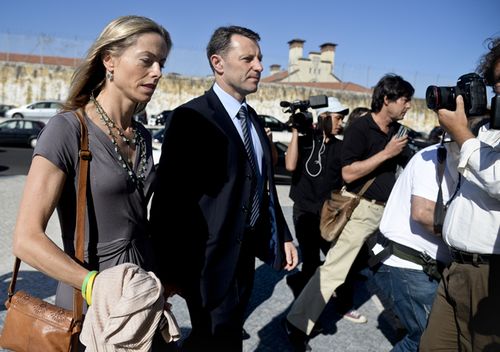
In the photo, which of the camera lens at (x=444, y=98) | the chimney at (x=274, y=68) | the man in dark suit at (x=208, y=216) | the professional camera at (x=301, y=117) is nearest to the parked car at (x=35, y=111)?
the professional camera at (x=301, y=117)

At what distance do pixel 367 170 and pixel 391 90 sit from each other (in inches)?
28.1

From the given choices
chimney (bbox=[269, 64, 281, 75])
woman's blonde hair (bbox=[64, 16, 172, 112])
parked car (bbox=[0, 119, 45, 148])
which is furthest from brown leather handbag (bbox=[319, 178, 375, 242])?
chimney (bbox=[269, 64, 281, 75])

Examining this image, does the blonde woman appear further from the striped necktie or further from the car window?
the car window

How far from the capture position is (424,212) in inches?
105

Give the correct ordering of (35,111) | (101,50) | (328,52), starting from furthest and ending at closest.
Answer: (328,52) < (35,111) < (101,50)

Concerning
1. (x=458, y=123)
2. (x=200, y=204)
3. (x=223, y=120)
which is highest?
(x=458, y=123)

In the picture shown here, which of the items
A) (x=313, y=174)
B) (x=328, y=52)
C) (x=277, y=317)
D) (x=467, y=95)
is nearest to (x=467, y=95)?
(x=467, y=95)

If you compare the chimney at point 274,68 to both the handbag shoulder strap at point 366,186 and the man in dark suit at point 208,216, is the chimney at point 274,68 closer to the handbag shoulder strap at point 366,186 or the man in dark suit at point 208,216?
the handbag shoulder strap at point 366,186

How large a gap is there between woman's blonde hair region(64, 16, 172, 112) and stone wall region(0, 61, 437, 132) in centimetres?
3157

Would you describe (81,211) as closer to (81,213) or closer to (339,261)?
(81,213)

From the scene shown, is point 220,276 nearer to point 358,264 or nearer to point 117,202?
point 117,202

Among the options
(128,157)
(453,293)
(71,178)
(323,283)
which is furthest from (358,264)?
(71,178)

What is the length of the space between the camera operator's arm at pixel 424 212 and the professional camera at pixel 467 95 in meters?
0.60

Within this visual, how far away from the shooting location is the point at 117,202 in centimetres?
174
